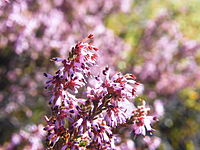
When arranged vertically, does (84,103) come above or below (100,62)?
below

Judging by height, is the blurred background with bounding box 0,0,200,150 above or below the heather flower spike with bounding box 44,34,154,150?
above

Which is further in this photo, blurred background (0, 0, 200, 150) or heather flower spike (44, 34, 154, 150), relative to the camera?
blurred background (0, 0, 200, 150)

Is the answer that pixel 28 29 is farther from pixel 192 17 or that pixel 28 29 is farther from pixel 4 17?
pixel 192 17

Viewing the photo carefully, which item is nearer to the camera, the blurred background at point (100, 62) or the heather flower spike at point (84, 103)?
the heather flower spike at point (84, 103)

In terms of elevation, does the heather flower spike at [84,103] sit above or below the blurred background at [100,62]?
below

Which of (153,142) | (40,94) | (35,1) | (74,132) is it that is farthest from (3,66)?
(74,132)
